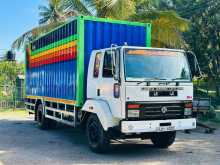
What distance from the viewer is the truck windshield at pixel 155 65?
9.10 m

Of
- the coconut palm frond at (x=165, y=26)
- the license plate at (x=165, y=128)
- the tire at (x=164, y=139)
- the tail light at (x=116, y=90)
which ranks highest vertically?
the coconut palm frond at (x=165, y=26)

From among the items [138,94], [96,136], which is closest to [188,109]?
[138,94]

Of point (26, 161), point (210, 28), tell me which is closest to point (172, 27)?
point (26, 161)

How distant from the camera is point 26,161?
29.4 ft

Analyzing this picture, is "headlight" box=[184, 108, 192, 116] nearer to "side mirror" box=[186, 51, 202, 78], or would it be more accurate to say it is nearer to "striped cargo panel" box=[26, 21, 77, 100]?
"side mirror" box=[186, 51, 202, 78]

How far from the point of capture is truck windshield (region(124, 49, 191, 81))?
9.10 m

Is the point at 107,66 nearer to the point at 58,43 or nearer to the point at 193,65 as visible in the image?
the point at 193,65

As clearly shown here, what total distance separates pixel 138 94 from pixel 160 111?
2.42 ft

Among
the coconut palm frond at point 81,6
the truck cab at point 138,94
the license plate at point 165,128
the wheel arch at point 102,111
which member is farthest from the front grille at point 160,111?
the coconut palm frond at point 81,6

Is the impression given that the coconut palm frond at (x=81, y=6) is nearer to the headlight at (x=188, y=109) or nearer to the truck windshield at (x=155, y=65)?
the truck windshield at (x=155, y=65)

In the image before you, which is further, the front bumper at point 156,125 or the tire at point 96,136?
the tire at point 96,136

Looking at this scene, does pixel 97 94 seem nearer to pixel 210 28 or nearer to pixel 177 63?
pixel 177 63

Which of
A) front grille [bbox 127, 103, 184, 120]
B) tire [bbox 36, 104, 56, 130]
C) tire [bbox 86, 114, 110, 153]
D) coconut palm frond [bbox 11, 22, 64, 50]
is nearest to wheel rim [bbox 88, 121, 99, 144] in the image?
tire [bbox 86, 114, 110, 153]

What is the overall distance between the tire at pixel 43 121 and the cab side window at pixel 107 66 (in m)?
5.37
